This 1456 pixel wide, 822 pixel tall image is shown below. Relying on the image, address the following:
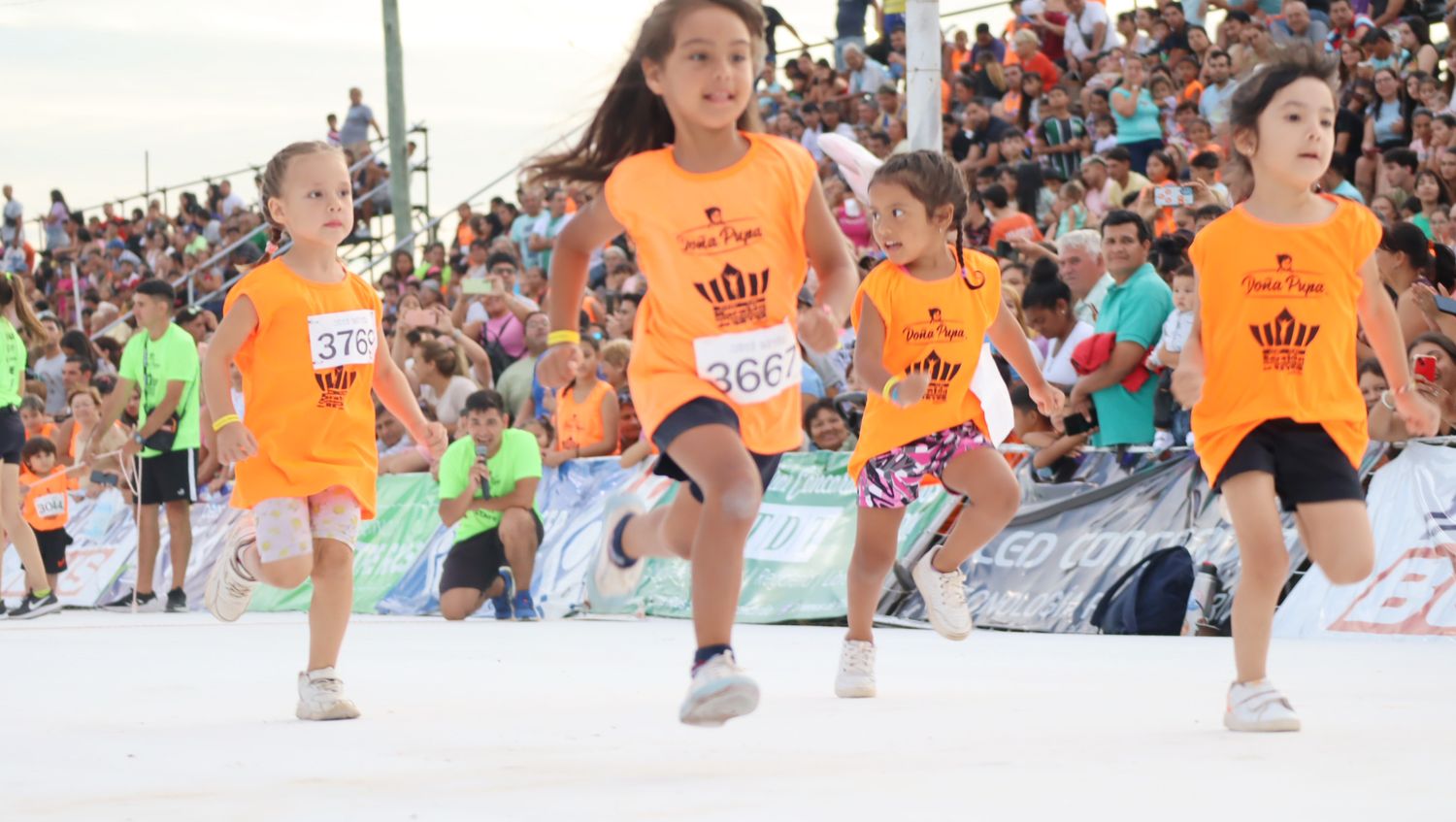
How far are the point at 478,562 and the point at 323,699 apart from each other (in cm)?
583

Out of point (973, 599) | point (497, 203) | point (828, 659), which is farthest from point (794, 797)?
point (497, 203)

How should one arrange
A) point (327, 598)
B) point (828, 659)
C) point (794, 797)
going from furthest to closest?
1. point (828, 659)
2. point (327, 598)
3. point (794, 797)

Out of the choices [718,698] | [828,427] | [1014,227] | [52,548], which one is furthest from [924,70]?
[52,548]

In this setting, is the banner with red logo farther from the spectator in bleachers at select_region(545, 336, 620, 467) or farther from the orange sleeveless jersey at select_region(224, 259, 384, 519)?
the spectator in bleachers at select_region(545, 336, 620, 467)

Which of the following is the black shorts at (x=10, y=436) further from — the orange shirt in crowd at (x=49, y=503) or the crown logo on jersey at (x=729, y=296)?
the crown logo on jersey at (x=729, y=296)

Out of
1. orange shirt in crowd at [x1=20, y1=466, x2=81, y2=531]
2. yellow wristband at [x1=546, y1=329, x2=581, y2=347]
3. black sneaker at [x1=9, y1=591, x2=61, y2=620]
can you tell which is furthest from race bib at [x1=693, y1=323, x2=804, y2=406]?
orange shirt in crowd at [x1=20, y1=466, x2=81, y2=531]

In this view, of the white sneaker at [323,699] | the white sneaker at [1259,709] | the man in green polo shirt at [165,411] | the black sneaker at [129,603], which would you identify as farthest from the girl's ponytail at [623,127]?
the black sneaker at [129,603]

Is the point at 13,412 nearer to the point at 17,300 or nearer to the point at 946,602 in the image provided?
the point at 17,300

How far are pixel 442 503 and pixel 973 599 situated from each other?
3.56 m

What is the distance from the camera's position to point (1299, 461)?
14.8 feet

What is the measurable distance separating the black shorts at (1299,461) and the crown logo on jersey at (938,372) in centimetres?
141

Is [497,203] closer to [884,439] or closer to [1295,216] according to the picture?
[884,439]

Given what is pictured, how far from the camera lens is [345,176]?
5.55 m

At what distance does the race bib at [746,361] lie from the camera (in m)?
4.27
